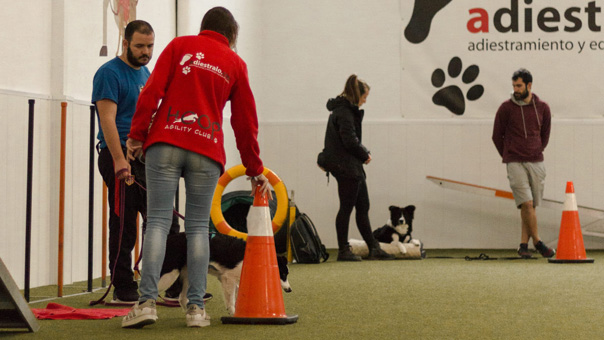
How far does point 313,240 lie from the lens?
6.25m

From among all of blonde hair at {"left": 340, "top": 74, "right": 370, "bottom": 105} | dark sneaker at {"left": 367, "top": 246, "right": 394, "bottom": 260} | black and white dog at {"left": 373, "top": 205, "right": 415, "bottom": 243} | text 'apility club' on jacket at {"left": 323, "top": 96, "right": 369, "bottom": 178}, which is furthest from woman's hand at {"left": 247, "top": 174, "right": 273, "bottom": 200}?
black and white dog at {"left": 373, "top": 205, "right": 415, "bottom": 243}

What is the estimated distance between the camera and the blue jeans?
2.88 m

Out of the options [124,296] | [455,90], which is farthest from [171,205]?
[455,90]

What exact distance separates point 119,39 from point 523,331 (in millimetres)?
3519

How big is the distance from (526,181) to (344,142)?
5.11ft

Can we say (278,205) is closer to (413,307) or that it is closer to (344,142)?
(344,142)

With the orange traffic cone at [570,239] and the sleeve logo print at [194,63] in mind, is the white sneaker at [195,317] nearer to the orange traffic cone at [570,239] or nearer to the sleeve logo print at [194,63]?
the sleeve logo print at [194,63]

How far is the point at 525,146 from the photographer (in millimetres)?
6508

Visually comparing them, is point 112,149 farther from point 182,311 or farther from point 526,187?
point 526,187

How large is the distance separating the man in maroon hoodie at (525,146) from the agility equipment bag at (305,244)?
167 cm

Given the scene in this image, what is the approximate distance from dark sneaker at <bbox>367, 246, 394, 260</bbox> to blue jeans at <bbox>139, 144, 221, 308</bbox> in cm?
356

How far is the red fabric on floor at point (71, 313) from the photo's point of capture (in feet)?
10.7

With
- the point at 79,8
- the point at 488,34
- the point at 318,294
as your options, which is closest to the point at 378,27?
the point at 488,34

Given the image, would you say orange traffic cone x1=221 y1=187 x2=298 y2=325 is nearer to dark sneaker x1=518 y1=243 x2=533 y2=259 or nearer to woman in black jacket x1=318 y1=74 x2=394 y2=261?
woman in black jacket x1=318 y1=74 x2=394 y2=261
